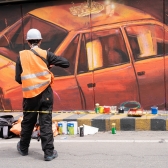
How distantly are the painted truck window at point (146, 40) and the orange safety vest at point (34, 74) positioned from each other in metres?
2.94

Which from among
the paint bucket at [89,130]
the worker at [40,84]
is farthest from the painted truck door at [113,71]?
the worker at [40,84]

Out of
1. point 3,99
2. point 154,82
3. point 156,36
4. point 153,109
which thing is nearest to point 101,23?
point 156,36

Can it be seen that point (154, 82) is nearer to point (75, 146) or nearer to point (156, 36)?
point (156, 36)

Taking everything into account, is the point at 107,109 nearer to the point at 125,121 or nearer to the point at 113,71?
the point at 125,121

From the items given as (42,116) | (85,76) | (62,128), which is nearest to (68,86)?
(85,76)

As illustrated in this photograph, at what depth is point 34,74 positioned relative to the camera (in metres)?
4.45

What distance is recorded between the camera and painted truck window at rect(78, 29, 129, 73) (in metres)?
7.00

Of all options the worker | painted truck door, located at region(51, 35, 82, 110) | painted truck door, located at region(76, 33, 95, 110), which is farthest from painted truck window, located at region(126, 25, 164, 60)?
the worker

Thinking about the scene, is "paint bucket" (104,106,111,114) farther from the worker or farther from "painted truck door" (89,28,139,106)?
the worker

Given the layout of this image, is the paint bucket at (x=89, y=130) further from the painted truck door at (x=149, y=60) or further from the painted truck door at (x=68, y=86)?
the painted truck door at (x=149, y=60)

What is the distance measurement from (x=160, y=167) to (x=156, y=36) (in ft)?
11.2

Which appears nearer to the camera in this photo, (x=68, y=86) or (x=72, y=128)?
(x=72, y=128)

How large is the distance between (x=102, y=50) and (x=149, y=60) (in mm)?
1006

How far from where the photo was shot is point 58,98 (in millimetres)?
7441
